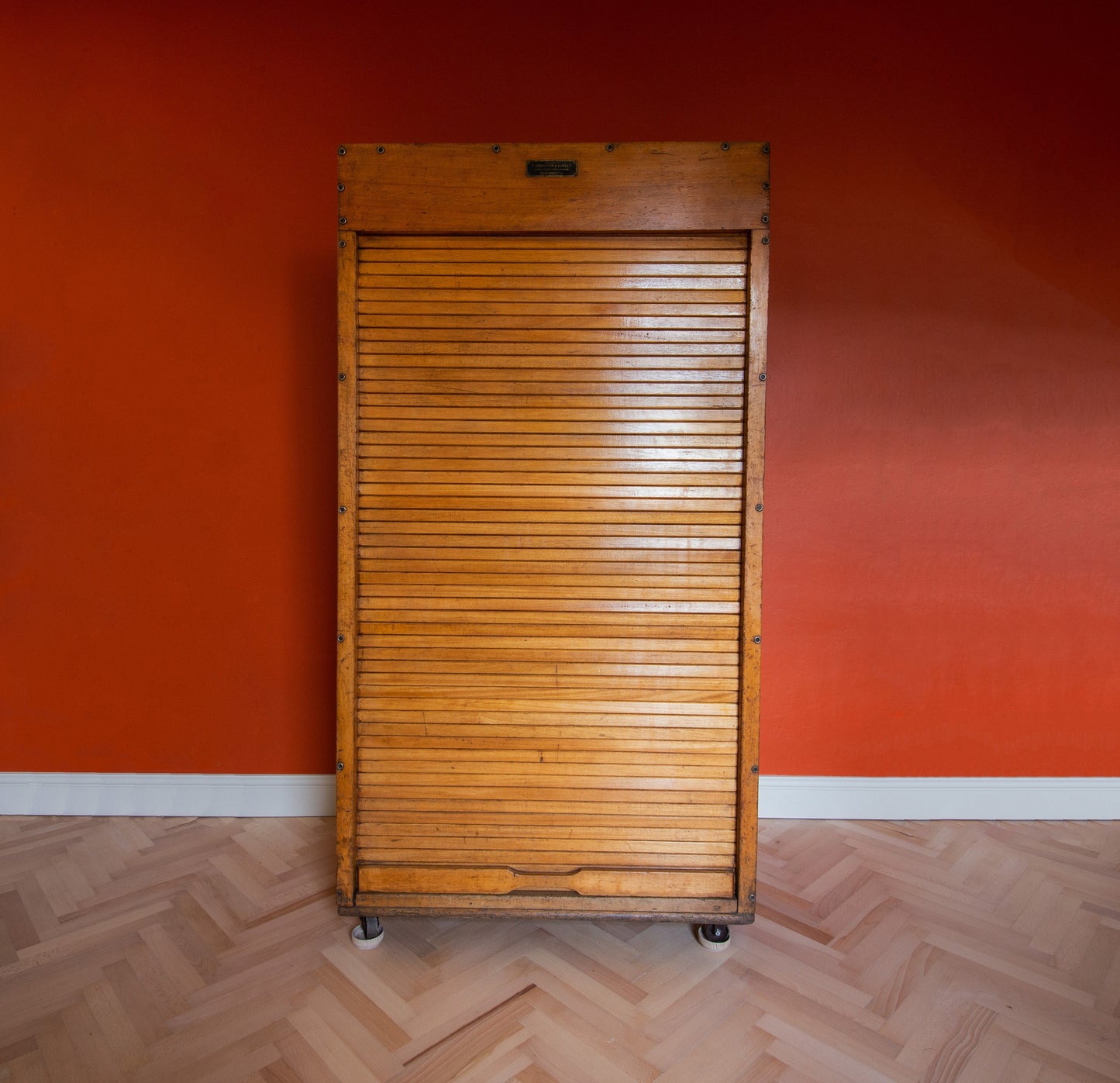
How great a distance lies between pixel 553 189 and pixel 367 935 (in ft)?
6.04

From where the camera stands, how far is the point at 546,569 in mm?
1397

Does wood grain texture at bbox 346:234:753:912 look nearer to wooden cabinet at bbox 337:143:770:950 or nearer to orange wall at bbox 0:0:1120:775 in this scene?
wooden cabinet at bbox 337:143:770:950

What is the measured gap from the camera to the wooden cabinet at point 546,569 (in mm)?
1374

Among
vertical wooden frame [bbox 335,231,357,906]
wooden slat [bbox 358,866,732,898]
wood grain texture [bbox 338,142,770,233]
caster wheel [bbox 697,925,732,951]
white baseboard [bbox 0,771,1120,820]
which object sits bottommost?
caster wheel [bbox 697,925,732,951]

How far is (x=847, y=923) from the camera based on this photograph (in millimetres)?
1576

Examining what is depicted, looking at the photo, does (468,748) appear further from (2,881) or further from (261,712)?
(2,881)

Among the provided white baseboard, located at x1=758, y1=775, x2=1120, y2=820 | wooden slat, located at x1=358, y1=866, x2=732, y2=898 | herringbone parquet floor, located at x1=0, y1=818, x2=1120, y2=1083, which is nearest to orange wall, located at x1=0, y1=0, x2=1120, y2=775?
white baseboard, located at x1=758, y1=775, x2=1120, y2=820

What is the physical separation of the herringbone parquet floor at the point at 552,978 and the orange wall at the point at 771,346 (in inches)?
15.1

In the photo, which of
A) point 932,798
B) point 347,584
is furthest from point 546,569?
point 932,798

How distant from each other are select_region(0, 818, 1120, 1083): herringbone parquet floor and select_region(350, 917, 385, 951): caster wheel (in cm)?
2

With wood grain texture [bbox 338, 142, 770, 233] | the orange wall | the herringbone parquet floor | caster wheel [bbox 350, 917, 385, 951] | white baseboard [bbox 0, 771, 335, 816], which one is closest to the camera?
the herringbone parquet floor

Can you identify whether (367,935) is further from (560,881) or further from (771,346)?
(771,346)

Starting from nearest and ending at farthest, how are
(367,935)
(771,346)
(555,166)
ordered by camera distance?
(555,166)
(367,935)
(771,346)

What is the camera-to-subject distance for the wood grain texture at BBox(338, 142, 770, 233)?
4.35ft
